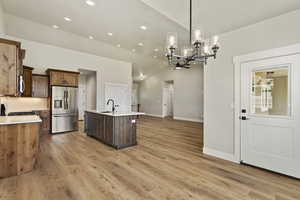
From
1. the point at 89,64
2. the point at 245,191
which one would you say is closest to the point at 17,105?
the point at 89,64

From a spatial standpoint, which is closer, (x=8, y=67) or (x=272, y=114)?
(x=8, y=67)

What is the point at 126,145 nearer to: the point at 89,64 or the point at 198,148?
the point at 198,148

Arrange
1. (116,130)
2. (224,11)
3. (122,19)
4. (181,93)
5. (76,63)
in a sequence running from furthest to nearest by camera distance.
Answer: (181,93), (76,63), (122,19), (116,130), (224,11)

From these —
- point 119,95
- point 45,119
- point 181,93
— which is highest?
point 181,93

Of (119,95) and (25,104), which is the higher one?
(119,95)

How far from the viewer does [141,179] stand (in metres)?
2.33

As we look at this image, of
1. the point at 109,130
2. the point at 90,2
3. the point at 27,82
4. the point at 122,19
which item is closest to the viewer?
the point at 90,2

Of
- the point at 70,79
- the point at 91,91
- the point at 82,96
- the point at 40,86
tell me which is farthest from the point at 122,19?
the point at 82,96

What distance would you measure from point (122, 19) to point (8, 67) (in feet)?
10.0

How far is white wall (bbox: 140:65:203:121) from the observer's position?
8406 millimetres

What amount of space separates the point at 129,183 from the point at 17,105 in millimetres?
5256

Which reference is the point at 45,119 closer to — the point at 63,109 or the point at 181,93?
the point at 63,109

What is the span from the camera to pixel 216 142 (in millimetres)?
3336

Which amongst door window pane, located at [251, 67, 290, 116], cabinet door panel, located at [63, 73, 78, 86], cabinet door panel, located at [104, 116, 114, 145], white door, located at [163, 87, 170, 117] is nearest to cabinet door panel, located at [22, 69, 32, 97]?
cabinet door panel, located at [63, 73, 78, 86]
